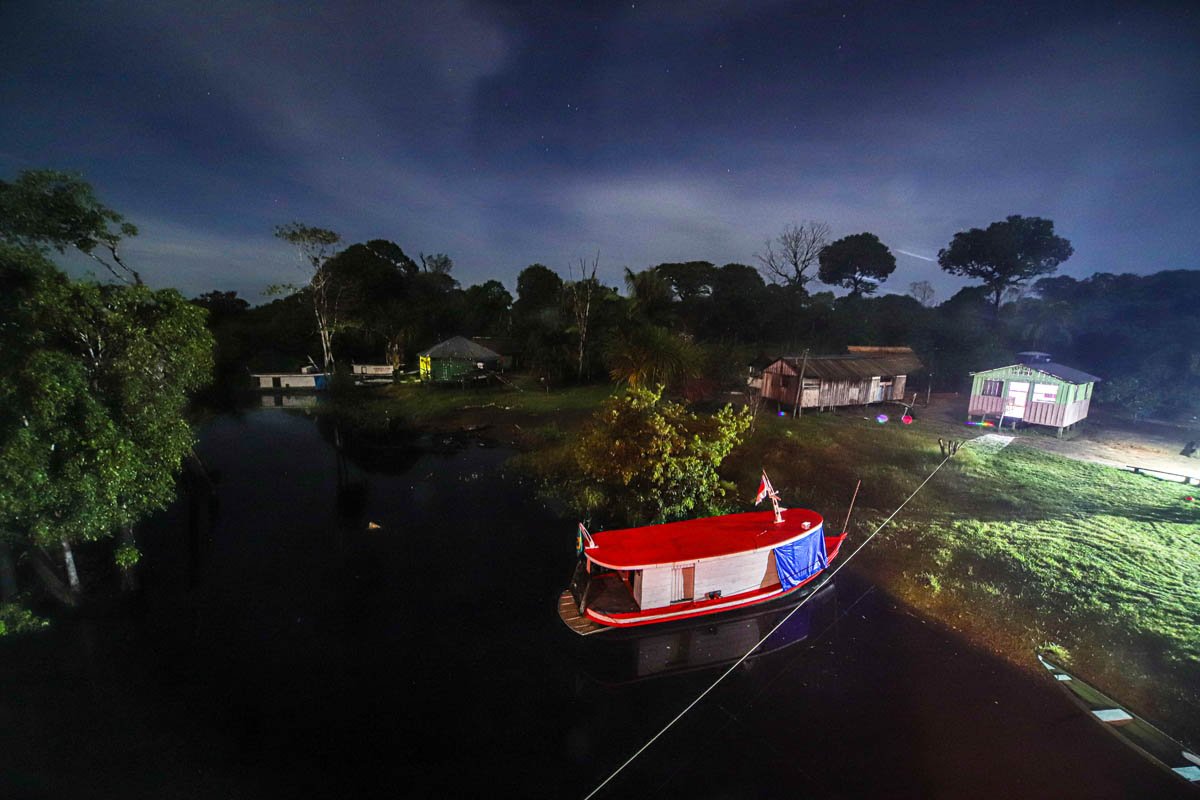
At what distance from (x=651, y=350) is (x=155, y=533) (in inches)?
889

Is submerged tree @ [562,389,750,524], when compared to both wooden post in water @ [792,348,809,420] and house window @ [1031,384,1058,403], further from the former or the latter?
house window @ [1031,384,1058,403]

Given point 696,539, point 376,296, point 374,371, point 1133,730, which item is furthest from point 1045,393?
point 376,296

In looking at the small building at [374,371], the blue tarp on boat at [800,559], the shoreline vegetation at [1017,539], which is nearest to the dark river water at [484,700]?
the blue tarp on boat at [800,559]

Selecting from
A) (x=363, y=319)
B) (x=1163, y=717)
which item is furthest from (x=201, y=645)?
(x=363, y=319)

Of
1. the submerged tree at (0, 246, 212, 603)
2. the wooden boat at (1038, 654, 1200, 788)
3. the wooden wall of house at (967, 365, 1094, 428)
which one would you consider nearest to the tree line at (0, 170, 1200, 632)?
the submerged tree at (0, 246, 212, 603)

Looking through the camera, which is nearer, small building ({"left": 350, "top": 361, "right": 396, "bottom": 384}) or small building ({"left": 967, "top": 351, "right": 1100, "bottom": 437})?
small building ({"left": 967, "top": 351, "right": 1100, "bottom": 437})

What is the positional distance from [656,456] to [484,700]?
8218 millimetres

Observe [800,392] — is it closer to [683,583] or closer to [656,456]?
[656,456]

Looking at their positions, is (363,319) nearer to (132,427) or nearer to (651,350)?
(651,350)

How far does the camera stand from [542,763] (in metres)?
8.12

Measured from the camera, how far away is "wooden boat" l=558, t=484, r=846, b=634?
1066 centimetres

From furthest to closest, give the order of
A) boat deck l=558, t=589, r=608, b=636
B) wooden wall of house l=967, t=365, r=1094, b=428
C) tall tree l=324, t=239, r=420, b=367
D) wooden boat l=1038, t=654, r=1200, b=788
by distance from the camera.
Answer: tall tree l=324, t=239, r=420, b=367 → wooden wall of house l=967, t=365, r=1094, b=428 → boat deck l=558, t=589, r=608, b=636 → wooden boat l=1038, t=654, r=1200, b=788

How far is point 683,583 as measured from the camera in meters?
10.9

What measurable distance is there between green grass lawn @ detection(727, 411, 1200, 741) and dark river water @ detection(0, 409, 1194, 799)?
1.50 m
